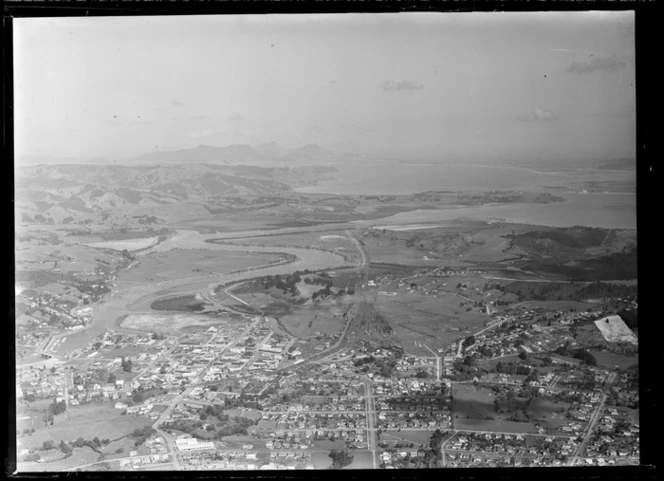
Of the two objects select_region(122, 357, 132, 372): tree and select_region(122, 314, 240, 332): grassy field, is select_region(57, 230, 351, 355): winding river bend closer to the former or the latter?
select_region(122, 314, 240, 332): grassy field

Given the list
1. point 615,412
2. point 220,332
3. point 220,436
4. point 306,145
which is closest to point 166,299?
point 220,332

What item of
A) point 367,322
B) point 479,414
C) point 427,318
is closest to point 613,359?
point 479,414

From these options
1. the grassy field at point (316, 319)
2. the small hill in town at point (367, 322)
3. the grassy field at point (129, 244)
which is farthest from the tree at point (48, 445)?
the small hill in town at point (367, 322)

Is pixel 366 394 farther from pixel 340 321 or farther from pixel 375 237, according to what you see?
pixel 375 237

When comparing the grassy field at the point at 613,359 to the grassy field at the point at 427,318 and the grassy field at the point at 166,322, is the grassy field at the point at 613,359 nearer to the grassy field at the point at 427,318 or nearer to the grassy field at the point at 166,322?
the grassy field at the point at 427,318

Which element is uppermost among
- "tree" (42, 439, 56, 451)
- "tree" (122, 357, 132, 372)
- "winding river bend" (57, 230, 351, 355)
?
"winding river bend" (57, 230, 351, 355)

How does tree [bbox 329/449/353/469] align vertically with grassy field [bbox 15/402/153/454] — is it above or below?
below

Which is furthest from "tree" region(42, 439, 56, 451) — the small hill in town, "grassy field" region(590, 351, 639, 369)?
"grassy field" region(590, 351, 639, 369)
